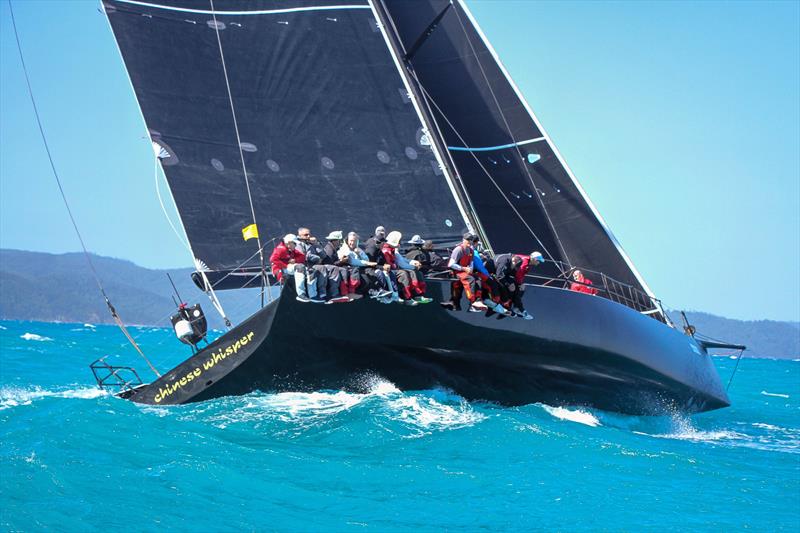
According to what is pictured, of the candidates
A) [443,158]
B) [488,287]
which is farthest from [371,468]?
Answer: [443,158]

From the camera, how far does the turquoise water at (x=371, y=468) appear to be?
662 cm

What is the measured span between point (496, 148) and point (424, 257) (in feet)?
17.4

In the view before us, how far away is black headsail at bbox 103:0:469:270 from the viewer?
38.4ft

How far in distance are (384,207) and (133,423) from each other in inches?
184

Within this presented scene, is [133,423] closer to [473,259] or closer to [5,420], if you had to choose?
[5,420]

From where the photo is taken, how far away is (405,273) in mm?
9594

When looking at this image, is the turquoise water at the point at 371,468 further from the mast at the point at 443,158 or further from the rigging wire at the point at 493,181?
the rigging wire at the point at 493,181

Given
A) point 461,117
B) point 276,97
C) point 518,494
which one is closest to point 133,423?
point 518,494

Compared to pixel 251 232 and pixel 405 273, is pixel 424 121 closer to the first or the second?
pixel 251 232

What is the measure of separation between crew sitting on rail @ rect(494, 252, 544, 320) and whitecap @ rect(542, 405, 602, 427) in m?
1.67

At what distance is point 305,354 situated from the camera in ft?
32.8

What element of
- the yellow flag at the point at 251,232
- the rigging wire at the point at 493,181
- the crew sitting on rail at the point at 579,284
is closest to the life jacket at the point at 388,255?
the yellow flag at the point at 251,232

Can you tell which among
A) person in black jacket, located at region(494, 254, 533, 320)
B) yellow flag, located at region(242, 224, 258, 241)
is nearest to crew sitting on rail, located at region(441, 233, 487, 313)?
person in black jacket, located at region(494, 254, 533, 320)

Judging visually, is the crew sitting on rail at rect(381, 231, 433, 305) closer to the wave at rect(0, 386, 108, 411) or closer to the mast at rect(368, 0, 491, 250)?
the mast at rect(368, 0, 491, 250)
